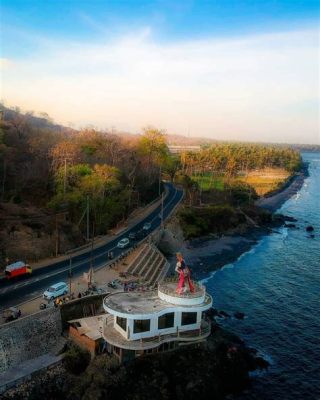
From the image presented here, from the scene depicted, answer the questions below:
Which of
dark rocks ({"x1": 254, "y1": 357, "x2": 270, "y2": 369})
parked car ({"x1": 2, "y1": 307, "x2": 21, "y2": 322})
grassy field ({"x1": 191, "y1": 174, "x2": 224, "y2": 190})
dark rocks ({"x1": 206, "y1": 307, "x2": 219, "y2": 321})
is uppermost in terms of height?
grassy field ({"x1": 191, "y1": 174, "x2": 224, "y2": 190})

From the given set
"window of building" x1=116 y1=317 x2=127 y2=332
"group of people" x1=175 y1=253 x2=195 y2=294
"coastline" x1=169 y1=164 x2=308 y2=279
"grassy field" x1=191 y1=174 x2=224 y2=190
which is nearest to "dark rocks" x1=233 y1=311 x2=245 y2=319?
"coastline" x1=169 y1=164 x2=308 y2=279

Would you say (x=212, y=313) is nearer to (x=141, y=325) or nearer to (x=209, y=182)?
(x=141, y=325)

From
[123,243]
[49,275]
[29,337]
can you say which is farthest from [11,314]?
[123,243]

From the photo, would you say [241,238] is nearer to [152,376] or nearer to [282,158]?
[152,376]

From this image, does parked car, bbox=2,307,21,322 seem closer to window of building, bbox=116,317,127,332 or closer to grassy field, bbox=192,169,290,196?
window of building, bbox=116,317,127,332

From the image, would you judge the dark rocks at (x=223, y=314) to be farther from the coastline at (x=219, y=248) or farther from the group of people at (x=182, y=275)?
the group of people at (x=182, y=275)
